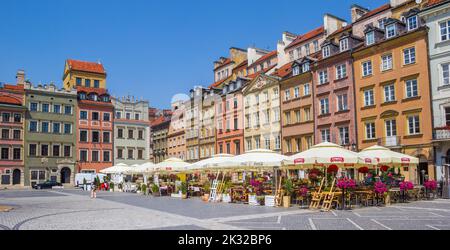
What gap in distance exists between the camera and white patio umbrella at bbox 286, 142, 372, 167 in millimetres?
19469

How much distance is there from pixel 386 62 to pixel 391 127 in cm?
489

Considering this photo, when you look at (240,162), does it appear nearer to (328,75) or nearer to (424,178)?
(424,178)

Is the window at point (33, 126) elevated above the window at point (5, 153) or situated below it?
above

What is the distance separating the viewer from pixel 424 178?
3027cm

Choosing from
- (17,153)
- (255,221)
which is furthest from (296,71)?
(17,153)

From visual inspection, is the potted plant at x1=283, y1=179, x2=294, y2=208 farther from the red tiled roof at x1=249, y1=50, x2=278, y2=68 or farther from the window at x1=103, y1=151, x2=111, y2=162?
the window at x1=103, y1=151, x2=111, y2=162

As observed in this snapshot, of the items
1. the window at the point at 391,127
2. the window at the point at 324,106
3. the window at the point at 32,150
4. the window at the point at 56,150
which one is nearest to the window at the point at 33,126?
the window at the point at 32,150

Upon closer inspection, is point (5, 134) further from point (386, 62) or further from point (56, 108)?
point (386, 62)

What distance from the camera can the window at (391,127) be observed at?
32916 millimetres

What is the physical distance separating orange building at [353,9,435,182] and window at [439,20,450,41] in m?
1.12

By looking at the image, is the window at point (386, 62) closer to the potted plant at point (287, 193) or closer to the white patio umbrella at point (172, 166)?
the white patio umbrella at point (172, 166)

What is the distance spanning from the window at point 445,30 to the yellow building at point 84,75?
2040 inches

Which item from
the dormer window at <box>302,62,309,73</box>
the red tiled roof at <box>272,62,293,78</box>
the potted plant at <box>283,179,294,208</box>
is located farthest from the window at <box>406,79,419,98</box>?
the potted plant at <box>283,179,294,208</box>

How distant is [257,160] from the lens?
23781 mm
